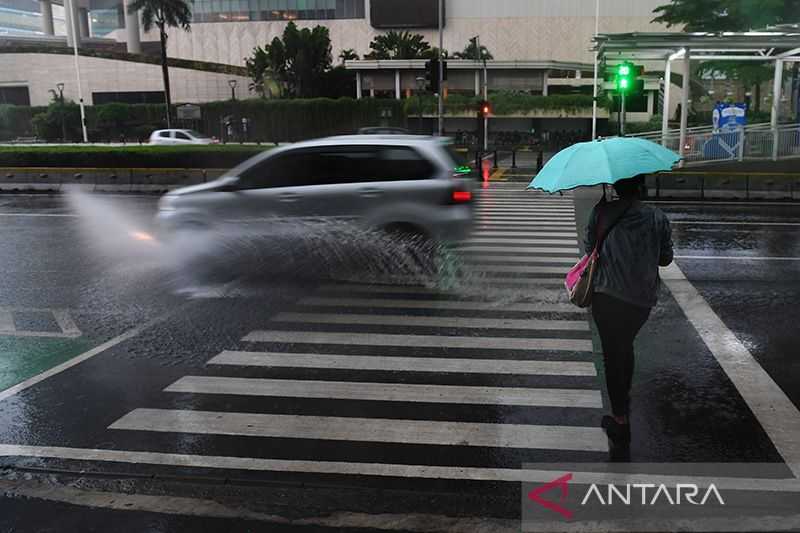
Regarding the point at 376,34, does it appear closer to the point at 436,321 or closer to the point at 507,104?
the point at 507,104

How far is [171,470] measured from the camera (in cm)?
447

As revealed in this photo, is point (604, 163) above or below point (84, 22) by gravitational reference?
below

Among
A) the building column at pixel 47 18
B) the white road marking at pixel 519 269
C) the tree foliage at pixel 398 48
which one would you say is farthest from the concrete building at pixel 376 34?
the white road marking at pixel 519 269

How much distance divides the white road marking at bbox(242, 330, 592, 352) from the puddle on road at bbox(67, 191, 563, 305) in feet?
6.44

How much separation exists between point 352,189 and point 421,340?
3.23m

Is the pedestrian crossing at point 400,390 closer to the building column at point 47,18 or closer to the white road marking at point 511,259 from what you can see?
the white road marking at point 511,259

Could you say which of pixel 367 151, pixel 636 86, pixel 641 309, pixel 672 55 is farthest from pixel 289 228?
pixel 672 55

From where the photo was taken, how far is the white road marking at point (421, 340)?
6.82 metres

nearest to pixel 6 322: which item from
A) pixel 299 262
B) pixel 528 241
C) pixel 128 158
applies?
pixel 299 262

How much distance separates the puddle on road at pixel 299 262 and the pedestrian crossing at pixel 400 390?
2.69ft

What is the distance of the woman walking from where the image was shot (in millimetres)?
4359

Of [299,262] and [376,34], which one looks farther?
[376,34]

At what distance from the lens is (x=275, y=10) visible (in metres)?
82.0

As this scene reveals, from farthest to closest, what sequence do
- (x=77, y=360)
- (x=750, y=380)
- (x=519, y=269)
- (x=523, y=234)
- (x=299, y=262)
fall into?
(x=523, y=234) < (x=519, y=269) < (x=299, y=262) < (x=77, y=360) < (x=750, y=380)
